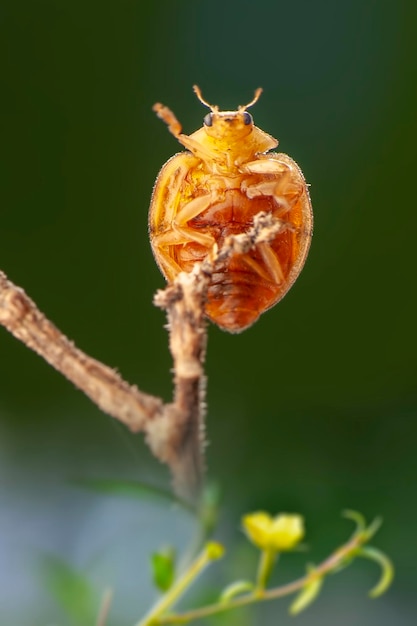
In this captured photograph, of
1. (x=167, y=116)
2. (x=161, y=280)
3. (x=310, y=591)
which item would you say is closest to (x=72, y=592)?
(x=310, y=591)

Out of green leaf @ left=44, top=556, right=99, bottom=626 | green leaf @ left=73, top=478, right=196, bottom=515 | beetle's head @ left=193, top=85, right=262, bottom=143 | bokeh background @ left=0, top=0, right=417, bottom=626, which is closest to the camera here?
green leaf @ left=73, top=478, right=196, bottom=515

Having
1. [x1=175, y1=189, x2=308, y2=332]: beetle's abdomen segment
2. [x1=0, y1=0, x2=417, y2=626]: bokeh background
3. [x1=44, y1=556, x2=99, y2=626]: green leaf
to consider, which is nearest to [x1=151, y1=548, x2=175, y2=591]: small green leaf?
[x1=44, y1=556, x2=99, y2=626]: green leaf

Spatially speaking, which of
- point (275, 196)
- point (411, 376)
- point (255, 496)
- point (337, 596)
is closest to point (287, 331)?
point (411, 376)

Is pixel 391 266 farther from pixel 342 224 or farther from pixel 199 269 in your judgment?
pixel 199 269

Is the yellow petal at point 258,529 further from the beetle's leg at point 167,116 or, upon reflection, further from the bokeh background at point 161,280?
the bokeh background at point 161,280

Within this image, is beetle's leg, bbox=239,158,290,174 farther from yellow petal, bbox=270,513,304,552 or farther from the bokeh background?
the bokeh background

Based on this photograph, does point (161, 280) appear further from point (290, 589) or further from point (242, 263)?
point (290, 589)
